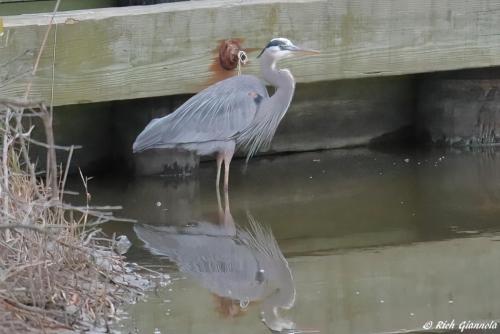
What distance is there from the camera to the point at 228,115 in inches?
293

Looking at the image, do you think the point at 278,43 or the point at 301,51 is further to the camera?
the point at 301,51

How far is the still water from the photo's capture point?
497cm

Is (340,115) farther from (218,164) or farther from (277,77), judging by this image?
(218,164)

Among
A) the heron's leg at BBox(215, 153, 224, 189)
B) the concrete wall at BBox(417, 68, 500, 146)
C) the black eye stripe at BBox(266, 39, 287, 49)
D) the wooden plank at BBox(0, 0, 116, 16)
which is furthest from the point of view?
the wooden plank at BBox(0, 0, 116, 16)

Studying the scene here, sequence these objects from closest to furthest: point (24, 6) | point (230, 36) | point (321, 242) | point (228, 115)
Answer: point (321, 242) < point (230, 36) < point (228, 115) < point (24, 6)

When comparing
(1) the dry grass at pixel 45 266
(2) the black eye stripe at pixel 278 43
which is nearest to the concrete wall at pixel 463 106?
(2) the black eye stripe at pixel 278 43

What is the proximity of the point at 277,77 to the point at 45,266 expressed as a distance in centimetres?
313

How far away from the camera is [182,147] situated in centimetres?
739

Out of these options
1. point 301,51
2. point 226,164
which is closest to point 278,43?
point 301,51

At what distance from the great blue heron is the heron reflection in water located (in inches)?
25.3

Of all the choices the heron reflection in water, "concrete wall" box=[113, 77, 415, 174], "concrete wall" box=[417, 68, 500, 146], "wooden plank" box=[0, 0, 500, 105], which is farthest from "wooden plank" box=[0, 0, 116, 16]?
"concrete wall" box=[417, 68, 500, 146]

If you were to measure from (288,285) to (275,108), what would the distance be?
2.34m

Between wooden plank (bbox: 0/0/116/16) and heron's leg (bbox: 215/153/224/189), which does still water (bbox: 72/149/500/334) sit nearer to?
heron's leg (bbox: 215/153/224/189)

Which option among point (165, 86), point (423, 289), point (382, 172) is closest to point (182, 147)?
point (165, 86)
